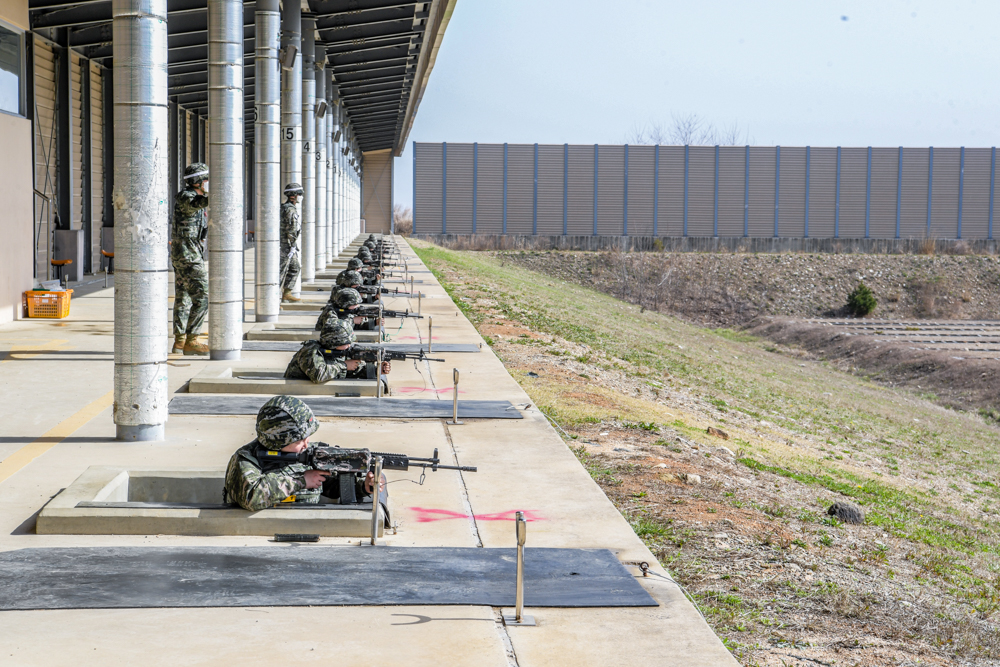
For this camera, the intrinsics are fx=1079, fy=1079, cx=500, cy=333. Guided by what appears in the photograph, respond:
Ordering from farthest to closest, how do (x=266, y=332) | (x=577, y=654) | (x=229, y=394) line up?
(x=266, y=332)
(x=229, y=394)
(x=577, y=654)

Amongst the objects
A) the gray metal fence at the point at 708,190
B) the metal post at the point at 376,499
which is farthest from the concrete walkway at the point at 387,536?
the gray metal fence at the point at 708,190

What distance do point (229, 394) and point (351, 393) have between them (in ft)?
4.24

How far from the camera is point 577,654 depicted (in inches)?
194

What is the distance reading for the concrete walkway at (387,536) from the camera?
16.1ft

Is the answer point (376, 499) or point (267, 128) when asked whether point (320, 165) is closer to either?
point (267, 128)

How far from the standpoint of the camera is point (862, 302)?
4978cm

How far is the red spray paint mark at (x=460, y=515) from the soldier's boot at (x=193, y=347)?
7.79 m

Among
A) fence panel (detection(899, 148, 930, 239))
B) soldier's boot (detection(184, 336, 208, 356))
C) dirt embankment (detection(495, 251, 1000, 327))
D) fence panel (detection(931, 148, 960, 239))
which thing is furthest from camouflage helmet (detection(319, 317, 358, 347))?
fence panel (detection(931, 148, 960, 239))

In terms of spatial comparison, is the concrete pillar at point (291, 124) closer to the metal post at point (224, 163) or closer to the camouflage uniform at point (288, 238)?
the camouflage uniform at point (288, 238)

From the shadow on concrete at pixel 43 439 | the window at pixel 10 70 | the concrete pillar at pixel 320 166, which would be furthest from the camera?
the concrete pillar at pixel 320 166

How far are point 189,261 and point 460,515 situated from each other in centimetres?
778

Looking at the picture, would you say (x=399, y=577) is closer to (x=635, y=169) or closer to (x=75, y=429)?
(x=75, y=429)

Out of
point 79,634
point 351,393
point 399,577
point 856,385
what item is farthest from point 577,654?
point 856,385

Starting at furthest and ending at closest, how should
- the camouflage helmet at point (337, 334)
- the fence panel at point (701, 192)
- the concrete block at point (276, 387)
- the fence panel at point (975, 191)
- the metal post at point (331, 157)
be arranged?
the fence panel at point (975, 191) → the fence panel at point (701, 192) → the metal post at point (331, 157) → the concrete block at point (276, 387) → the camouflage helmet at point (337, 334)
